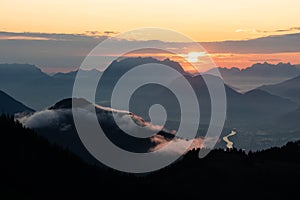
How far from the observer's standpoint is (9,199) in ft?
616

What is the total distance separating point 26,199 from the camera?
197000 mm

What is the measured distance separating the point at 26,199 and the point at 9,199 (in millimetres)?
10159
